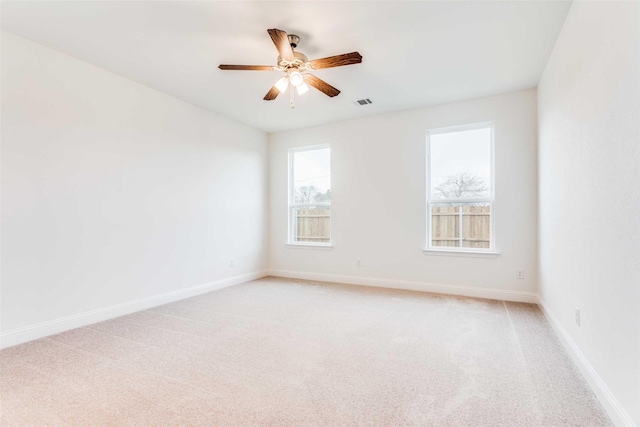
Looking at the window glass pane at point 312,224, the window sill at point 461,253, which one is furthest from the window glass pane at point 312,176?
the window sill at point 461,253

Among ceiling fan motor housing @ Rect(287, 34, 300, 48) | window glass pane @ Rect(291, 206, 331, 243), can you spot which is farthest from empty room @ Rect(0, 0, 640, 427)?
window glass pane @ Rect(291, 206, 331, 243)

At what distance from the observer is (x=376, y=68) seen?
334 cm

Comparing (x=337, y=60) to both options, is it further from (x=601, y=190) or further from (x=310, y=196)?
(x=310, y=196)

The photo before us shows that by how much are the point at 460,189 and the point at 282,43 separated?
317 centimetres

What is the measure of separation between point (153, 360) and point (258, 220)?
11.2 ft

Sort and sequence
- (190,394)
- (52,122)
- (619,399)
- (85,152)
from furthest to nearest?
(85,152)
(52,122)
(190,394)
(619,399)

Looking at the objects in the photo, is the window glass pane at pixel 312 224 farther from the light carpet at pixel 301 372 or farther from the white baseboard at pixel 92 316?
the light carpet at pixel 301 372

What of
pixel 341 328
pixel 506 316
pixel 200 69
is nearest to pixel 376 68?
pixel 200 69

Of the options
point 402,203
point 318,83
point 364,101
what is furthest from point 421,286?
point 318,83

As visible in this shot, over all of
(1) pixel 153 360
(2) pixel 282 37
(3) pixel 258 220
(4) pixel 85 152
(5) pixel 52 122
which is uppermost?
(2) pixel 282 37

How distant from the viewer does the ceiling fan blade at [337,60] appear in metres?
2.52

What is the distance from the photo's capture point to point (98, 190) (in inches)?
130

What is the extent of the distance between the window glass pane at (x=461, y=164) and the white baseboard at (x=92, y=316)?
362cm

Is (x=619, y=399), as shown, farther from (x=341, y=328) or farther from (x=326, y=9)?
(x=326, y=9)
